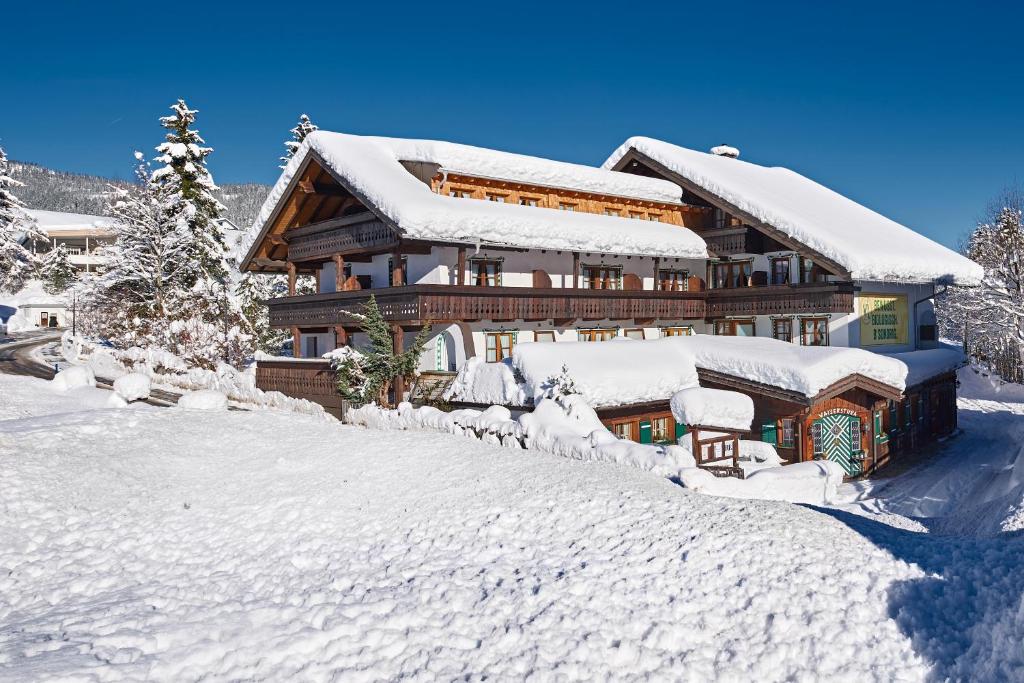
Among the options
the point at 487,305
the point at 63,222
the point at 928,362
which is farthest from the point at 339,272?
the point at 63,222

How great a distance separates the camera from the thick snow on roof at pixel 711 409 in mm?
21812

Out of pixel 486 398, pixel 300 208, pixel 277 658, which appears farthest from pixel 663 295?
pixel 277 658

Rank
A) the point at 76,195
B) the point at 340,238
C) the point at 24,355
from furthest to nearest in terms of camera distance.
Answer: the point at 76,195 < the point at 24,355 < the point at 340,238

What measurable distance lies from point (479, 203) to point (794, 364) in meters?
12.3

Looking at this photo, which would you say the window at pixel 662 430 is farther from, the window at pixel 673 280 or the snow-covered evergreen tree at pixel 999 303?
the snow-covered evergreen tree at pixel 999 303

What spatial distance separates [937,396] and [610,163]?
17.8m

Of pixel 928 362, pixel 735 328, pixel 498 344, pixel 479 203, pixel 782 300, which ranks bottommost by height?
pixel 928 362

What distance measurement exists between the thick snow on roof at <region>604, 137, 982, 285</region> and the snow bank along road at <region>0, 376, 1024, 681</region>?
58.5ft

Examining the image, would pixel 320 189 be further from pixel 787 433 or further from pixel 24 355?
pixel 24 355

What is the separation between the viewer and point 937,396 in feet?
106

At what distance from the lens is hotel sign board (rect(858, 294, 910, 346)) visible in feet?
102

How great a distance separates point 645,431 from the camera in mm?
25391

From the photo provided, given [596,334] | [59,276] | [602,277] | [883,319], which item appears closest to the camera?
[596,334]

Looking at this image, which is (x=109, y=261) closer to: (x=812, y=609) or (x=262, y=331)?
(x=262, y=331)
